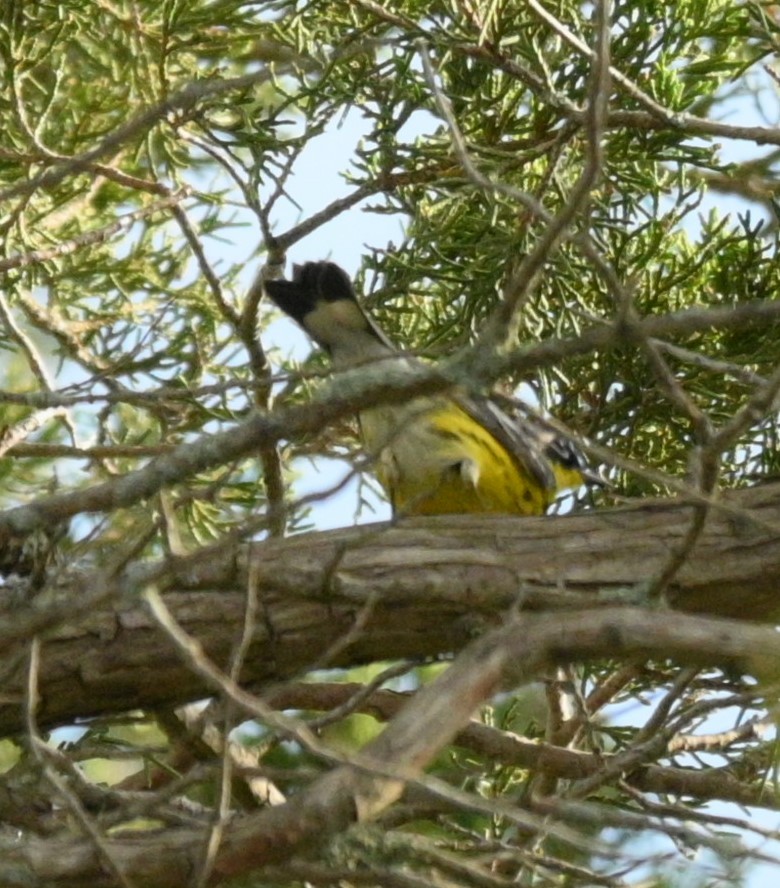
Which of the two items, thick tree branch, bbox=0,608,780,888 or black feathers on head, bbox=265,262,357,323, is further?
black feathers on head, bbox=265,262,357,323

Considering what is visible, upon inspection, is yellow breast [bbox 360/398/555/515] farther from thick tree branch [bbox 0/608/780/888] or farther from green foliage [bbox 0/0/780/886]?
thick tree branch [bbox 0/608/780/888]

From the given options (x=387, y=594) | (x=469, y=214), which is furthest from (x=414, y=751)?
(x=469, y=214)

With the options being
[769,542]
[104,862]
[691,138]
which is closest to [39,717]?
[104,862]

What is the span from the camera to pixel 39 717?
253cm

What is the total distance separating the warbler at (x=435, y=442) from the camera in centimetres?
364

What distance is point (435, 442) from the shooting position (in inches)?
152

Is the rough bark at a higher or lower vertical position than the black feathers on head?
lower

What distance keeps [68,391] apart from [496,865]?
3.79 ft

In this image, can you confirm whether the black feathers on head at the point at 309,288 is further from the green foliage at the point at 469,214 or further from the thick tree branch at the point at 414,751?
the thick tree branch at the point at 414,751

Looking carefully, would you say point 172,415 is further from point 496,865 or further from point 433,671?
point 496,865

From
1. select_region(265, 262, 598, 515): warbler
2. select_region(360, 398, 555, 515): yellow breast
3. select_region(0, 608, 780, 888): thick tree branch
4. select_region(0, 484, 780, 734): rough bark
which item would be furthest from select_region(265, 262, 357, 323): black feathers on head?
select_region(0, 608, 780, 888): thick tree branch

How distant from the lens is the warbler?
143 inches

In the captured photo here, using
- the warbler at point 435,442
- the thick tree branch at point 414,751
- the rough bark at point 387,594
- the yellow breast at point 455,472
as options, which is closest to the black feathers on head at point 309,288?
the warbler at point 435,442

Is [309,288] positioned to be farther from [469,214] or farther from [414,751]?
[414,751]
